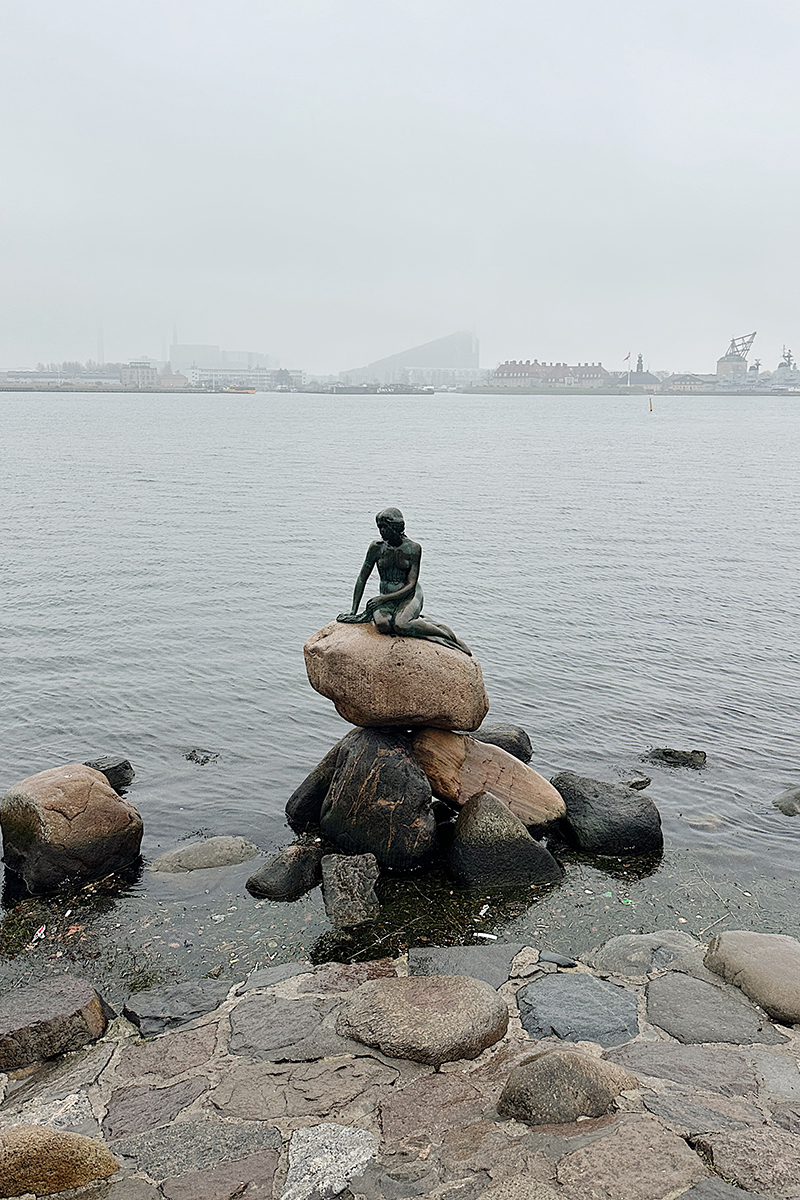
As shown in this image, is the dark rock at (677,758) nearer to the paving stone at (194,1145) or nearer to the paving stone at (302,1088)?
the paving stone at (302,1088)

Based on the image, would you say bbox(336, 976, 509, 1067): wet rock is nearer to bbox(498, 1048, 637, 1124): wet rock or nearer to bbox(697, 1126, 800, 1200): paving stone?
bbox(498, 1048, 637, 1124): wet rock

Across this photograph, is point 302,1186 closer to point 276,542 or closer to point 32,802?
point 32,802

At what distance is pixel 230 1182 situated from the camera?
636 centimetres

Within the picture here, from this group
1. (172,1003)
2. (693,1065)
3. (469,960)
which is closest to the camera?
(693,1065)

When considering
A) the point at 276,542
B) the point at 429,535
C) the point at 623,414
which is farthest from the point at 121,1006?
the point at 623,414

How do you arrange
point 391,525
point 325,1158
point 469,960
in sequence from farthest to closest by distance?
point 391,525
point 469,960
point 325,1158

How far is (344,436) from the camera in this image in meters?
103

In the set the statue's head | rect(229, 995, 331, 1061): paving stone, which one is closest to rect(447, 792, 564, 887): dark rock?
rect(229, 995, 331, 1061): paving stone

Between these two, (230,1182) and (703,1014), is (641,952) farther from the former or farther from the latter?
(230,1182)

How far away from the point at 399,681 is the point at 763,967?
5428 millimetres

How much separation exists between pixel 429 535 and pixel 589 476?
89.9 ft

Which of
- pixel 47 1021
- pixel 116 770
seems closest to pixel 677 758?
pixel 116 770

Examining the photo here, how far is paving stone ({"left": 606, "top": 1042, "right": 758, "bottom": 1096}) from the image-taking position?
24.5ft

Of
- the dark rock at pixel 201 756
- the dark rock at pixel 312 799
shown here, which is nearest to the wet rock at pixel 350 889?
the dark rock at pixel 312 799
